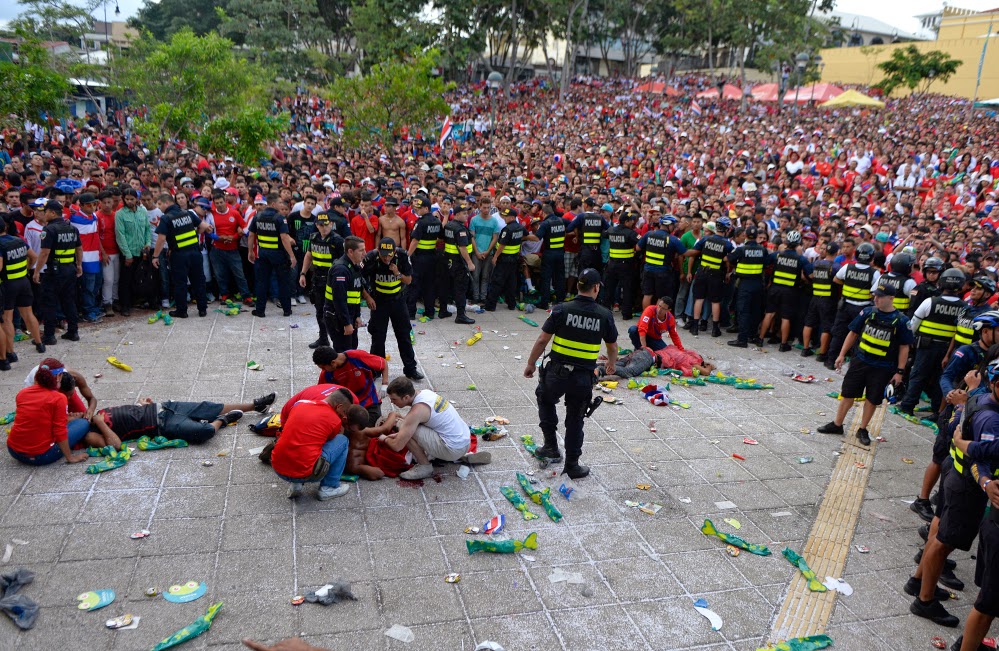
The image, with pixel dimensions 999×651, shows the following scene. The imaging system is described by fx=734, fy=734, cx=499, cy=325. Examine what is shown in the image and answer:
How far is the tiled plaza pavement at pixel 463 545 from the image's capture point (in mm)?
4383

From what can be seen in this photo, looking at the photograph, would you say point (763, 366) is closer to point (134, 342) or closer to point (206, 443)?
point (206, 443)

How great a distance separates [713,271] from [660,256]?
0.83m

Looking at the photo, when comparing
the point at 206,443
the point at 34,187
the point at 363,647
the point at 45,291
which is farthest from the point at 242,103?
the point at 363,647

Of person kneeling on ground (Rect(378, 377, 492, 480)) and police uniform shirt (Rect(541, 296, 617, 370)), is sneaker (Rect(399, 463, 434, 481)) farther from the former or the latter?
police uniform shirt (Rect(541, 296, 617, 370))

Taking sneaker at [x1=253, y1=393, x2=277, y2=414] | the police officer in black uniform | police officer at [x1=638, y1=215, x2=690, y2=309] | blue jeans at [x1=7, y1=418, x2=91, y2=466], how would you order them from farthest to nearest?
police officer at [x1=638, y1=215, x2=690, y2=309] → the police officer in black uniform → sneaker at [x1=253, y1=393, x2=277, y2=414] → blue jeans at [x1=7, y1=418, x2=91, y2=466]

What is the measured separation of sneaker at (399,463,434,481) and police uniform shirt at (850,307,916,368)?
443 centimetres

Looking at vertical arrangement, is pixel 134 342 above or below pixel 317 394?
below

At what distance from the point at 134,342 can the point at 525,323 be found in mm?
5520

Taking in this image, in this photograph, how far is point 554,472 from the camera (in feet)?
21.0

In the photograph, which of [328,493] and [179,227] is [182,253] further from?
[328,493]

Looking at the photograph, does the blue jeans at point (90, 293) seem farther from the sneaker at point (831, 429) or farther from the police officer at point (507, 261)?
the sneaker at point (831, 429)

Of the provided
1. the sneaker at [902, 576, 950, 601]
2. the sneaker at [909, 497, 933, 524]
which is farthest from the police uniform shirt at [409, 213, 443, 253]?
the sneaker at [902, 576, 950, 601]

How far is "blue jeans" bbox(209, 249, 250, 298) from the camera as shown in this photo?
1120 cm

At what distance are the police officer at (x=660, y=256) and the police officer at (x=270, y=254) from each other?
537cm
